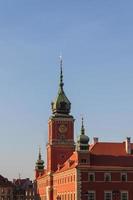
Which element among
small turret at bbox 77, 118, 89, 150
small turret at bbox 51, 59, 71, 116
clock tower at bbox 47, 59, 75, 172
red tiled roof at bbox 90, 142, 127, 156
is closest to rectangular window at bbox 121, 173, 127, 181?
red tiled roof at bbox 90, 142, 127, 156

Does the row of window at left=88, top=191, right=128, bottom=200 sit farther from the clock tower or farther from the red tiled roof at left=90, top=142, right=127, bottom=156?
the clock tower

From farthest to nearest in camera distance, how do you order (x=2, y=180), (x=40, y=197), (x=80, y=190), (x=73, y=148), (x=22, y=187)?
(x=22, y=187) < (x=2, y=180) < (x=40, y=197) < (x=73, y=148) < (x=80, y=190)

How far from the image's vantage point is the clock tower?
10225 centimetres

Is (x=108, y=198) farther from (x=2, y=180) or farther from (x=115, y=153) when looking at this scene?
(x=2, y=180)

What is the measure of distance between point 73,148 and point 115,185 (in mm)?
19546

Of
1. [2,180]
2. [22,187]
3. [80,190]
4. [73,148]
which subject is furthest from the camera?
[22,187]

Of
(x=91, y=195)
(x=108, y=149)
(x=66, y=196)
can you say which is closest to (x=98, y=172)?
(x=91, y=195)

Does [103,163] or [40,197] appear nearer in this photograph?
[103,163]

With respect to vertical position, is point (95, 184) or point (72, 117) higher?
point (72, 117)

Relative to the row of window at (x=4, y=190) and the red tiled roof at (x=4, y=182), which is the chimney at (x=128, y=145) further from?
the row of window at (x=4, y=190)

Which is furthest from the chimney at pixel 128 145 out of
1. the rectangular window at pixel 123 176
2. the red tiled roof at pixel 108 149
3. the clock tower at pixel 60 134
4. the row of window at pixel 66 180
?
the clock tower at pixel 60 134

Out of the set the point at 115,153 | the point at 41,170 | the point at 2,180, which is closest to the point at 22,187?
the point at 2,180

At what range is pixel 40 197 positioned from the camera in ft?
386

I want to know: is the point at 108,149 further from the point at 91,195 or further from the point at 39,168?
the point at 39,168
